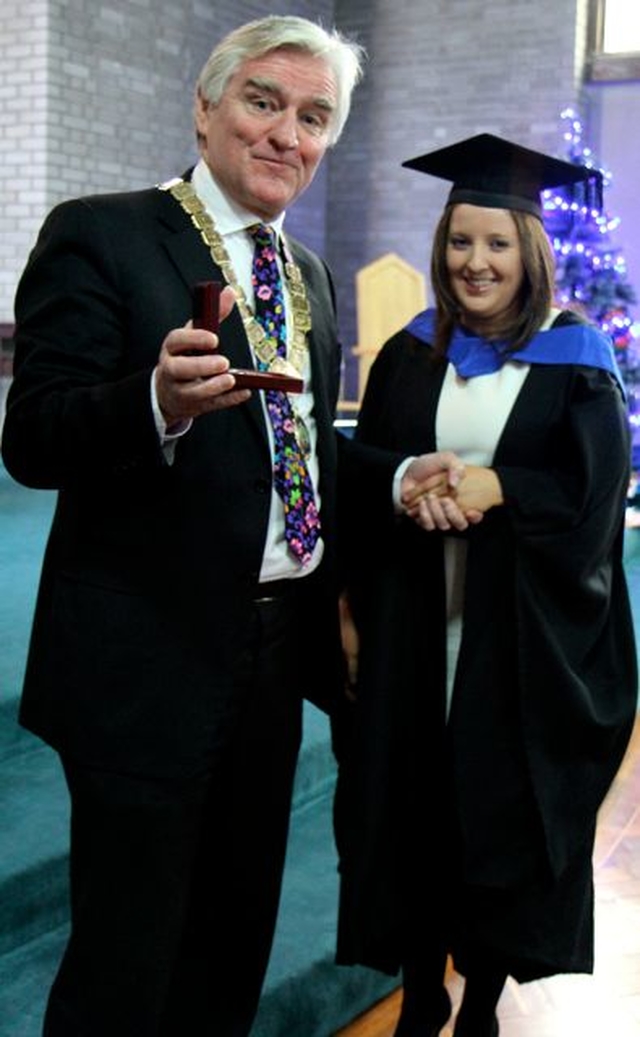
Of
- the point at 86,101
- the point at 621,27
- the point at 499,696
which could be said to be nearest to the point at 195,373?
the point at 499,696

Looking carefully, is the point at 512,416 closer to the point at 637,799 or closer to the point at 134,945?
the point at 134,945

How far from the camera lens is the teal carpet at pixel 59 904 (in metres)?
2.69

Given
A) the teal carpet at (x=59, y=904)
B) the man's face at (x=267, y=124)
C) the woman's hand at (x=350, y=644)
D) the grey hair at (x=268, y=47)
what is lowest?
the teal carpet at (x=59, y=904)

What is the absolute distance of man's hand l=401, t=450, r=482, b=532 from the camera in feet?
7.10

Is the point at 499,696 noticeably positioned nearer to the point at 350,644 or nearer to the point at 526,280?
the point at 350,644

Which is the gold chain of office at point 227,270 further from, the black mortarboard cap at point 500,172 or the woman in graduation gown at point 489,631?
the black mortarboard cap at point 500,172

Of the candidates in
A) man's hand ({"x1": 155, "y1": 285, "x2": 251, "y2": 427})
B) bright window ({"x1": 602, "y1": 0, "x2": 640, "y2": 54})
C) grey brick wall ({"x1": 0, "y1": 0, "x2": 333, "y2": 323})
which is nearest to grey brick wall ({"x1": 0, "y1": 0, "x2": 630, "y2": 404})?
grey brick wall ({"x1": 0, "y1": 0, "x2": 333, "y2": 323})

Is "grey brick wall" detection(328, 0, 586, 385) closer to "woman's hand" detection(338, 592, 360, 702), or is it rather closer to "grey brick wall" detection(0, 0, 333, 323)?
"grey brick wall" detection(0, 0, 333, 323)

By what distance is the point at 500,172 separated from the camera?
2.26 m

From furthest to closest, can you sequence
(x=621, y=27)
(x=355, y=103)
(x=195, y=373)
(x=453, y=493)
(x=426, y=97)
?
1. (x=355, y=103)
2. (x=426, y=97)
3. (x=621, y=27)
4. (x=453, y=493)
5. (x=195, y=373)

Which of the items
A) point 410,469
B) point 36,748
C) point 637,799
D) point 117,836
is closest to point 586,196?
point 410,469

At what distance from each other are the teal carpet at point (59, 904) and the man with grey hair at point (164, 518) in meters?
0.77

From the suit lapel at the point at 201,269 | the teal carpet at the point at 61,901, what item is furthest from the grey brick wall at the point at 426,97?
the suit lapel at the point at 201,269

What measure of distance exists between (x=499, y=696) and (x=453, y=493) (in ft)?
1.27
